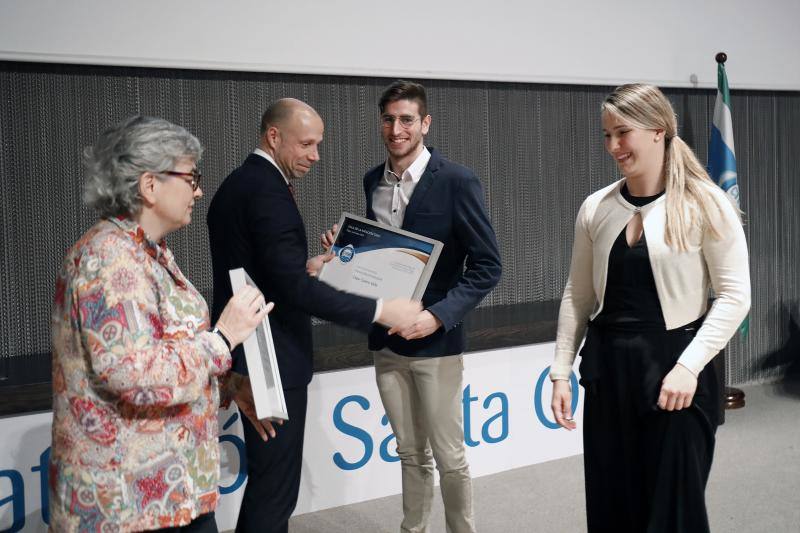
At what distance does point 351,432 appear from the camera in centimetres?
331

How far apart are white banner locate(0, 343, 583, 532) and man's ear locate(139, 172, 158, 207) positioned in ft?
5.22

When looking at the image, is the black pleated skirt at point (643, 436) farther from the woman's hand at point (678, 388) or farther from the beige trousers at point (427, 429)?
the beige trousers at point (427, 429)

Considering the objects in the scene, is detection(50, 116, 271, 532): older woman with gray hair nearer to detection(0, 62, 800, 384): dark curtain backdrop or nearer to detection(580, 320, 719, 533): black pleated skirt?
detection(580, 320, 719, 533): black pleated skirt

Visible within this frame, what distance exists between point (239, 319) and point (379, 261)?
751 millimetres

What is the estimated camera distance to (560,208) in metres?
4.63

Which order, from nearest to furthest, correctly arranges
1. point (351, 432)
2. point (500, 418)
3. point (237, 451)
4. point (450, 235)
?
point (450, 235)
point (237, 451)
point (351, 432)
point (500, 418)

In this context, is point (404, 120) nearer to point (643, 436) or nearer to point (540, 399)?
point (643, 436)

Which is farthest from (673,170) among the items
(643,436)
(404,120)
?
(404,120)

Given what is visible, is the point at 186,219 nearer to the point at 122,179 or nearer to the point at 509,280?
the point at 122,179

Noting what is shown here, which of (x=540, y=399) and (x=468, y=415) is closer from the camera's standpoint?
(x=468, y=415)

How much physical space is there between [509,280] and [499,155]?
709mm

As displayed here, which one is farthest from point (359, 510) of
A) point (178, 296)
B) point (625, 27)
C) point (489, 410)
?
point (625, 27)

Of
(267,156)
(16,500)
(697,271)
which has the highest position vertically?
(267,156)

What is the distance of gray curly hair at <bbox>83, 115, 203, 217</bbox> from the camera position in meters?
1.52
